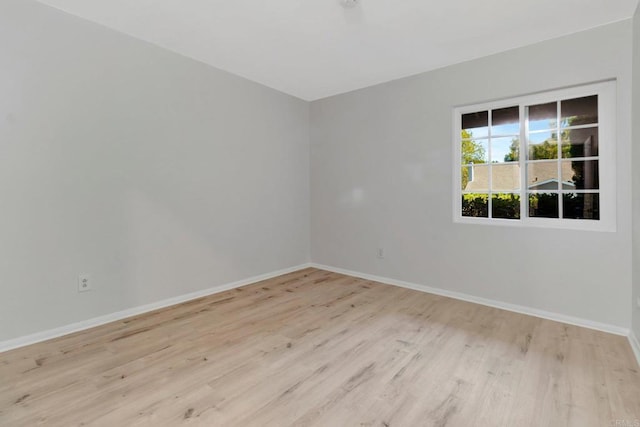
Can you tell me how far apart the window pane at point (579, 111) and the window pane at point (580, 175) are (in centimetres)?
35

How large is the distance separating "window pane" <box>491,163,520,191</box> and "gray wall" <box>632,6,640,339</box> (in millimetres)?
861

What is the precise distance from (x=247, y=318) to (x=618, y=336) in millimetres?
3069

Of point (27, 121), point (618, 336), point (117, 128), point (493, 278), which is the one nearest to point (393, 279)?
point (493, 278)

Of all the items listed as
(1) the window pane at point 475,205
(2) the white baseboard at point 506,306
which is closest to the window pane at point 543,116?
(1) the window pane at point 475,205

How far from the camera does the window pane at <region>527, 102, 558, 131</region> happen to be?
2.88 m

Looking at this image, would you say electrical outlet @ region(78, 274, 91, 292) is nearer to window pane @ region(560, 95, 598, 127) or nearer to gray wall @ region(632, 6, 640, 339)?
gray wall @ region(632, 6, 640, 339)

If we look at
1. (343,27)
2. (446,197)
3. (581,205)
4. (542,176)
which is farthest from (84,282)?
(581,205)

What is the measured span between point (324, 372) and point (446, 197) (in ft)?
7.67

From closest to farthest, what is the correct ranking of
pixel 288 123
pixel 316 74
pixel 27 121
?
pixel 27 121, pixel 316 74, pixel 288 123

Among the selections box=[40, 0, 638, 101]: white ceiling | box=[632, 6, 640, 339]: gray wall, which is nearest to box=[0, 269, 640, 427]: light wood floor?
box=[632, 6, 640, 339]: gray wall

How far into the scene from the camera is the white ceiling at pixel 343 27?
237 cm

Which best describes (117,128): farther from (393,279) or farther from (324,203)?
(393,279)

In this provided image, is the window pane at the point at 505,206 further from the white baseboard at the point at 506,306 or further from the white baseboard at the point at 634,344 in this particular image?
the white baseboard at the point at 634,344

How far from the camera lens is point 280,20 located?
2.58 m
